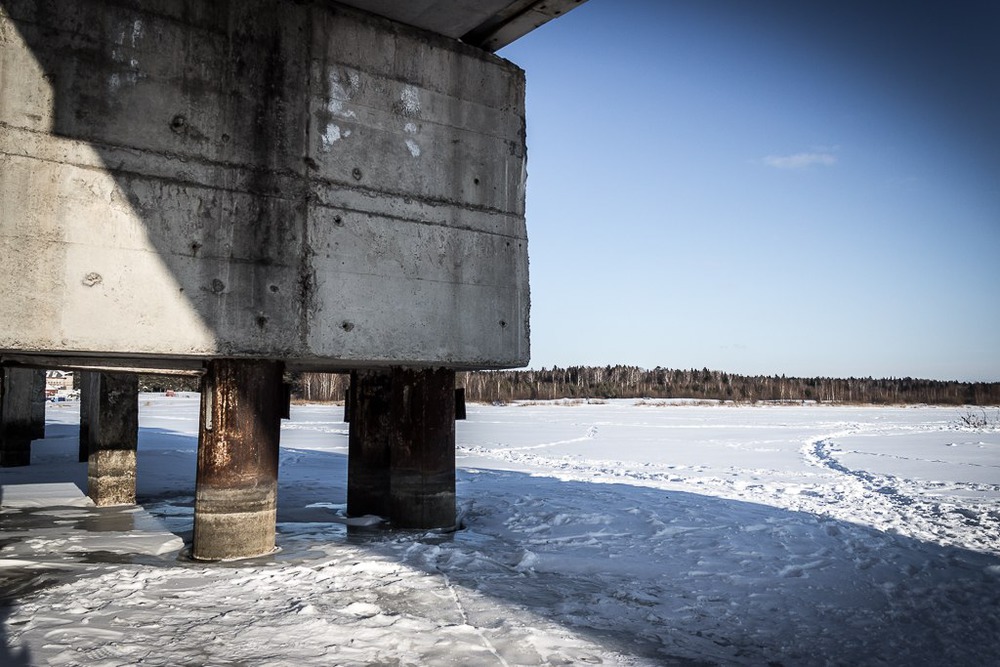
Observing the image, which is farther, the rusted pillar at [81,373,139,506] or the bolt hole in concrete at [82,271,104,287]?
the rusted pillar at [81,373,139,506]

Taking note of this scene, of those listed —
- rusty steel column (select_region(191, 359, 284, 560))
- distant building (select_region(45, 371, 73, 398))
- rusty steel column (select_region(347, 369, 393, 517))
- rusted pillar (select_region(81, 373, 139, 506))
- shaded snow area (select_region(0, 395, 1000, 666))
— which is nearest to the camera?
shaded snow area (select_region(0, 395, 1000, 666))

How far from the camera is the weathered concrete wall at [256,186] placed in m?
5.01

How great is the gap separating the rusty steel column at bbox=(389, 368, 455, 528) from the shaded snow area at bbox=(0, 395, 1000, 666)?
12.9 inches

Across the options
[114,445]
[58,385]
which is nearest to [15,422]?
[114,445]

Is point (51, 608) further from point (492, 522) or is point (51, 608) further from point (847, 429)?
point (847, 429)

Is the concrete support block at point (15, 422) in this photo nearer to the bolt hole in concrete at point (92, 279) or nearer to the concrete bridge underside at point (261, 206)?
the concrete bridge underside at point (261, 206)

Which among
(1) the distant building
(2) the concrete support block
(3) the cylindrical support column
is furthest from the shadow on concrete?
(1) the distant building

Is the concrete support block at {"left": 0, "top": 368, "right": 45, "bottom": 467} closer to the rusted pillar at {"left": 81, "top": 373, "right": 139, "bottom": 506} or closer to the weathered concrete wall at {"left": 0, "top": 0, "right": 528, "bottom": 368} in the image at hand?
the rusted pillar at {"left": 81, "top": 373, "right": 139, "bottom": 506}

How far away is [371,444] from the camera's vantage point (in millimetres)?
8508

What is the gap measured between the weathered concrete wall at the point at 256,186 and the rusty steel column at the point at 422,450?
0.63 m

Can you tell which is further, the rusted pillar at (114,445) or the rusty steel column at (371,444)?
the rusted pillar at (114,445)

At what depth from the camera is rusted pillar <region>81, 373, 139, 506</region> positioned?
938cm

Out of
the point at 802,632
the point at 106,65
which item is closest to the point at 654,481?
the point at 802,632

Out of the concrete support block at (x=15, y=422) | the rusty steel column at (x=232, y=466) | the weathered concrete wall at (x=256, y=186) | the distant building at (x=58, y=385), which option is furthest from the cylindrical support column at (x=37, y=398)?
the distant building at (x=58, y=385)
